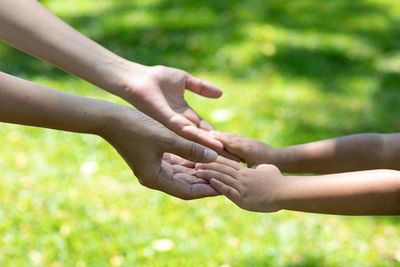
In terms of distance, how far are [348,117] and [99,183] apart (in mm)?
1666

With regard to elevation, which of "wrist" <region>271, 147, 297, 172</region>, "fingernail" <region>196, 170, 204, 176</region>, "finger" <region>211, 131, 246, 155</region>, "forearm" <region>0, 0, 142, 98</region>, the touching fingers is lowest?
the touching fingers

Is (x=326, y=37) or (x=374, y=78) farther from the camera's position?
(x=326, y=37)

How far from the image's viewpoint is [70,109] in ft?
5.72

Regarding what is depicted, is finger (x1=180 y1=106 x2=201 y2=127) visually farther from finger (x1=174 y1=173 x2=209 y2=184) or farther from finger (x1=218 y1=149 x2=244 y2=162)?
finger (x1=174 y1=173 x2=209 y2=184)

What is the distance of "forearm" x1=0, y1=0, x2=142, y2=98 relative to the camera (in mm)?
2104

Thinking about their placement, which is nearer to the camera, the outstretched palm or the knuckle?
the knuckle

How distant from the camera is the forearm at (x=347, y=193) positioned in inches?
70.4

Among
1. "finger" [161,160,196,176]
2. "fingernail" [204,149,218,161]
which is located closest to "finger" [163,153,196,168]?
"finger" [161,160,196,176]

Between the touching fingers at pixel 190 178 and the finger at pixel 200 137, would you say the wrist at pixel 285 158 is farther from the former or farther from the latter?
the touching fingers at pixel 190 178

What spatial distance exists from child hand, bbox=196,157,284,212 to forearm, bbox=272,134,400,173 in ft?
0.92

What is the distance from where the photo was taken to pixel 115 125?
179cm

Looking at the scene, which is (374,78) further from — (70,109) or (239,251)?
(70,109)

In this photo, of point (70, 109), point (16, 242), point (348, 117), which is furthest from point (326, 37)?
point (70, 109)

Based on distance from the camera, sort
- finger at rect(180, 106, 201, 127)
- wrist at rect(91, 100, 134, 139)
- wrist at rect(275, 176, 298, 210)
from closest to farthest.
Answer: wrist at rect(91, 100, 134, 139) < wrist at rect(275, 176, 298, 210) < finger at rect(180, 106, 201, 127)
